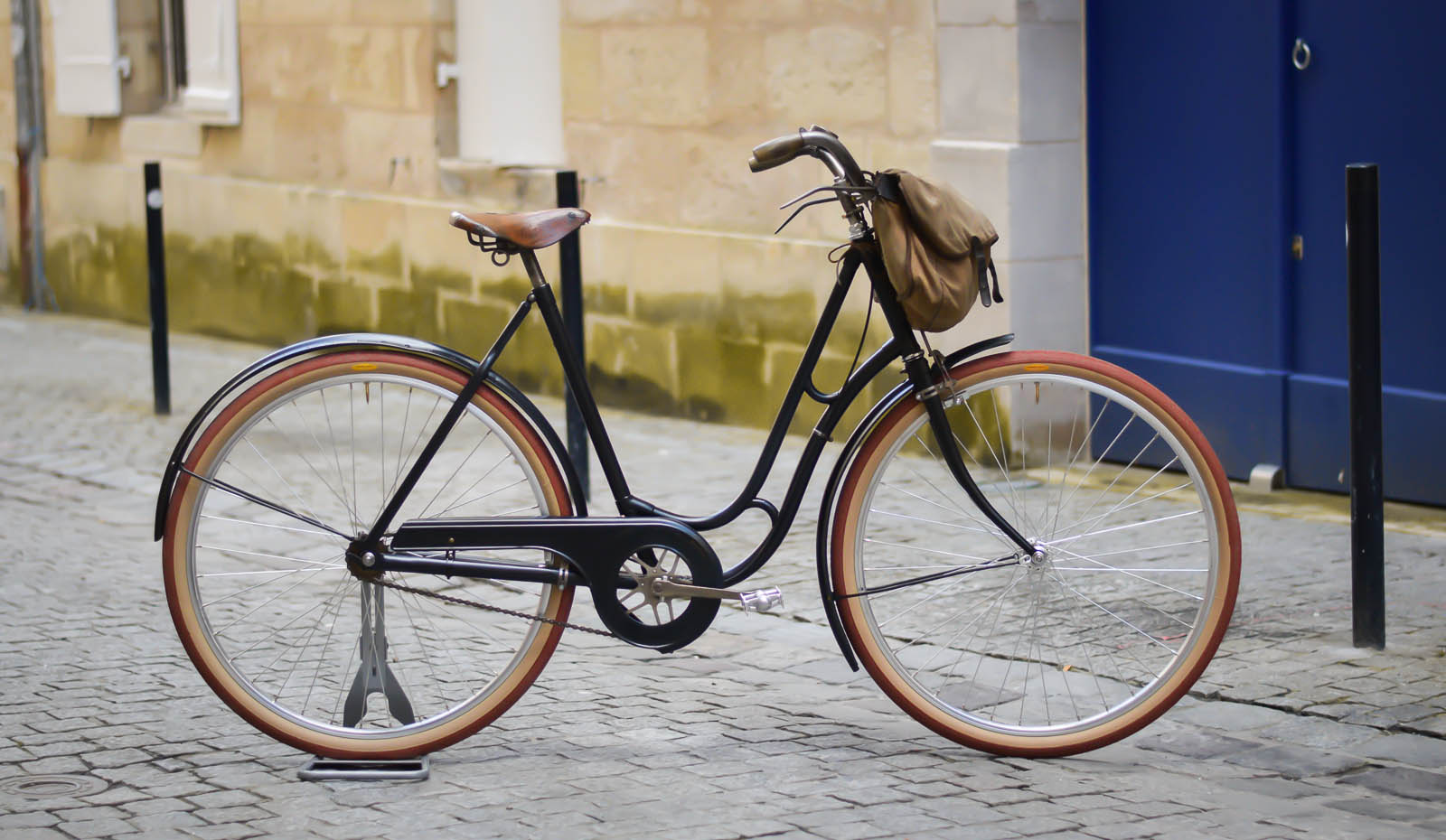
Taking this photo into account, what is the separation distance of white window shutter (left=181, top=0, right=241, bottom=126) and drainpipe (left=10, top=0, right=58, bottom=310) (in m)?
1.95

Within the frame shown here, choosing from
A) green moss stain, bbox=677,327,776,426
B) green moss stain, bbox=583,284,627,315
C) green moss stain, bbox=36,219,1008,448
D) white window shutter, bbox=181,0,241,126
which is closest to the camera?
green moss stain, bbox=36,219,1008,448

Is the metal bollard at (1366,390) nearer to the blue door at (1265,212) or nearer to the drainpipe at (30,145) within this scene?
the blue door at (1265,212)

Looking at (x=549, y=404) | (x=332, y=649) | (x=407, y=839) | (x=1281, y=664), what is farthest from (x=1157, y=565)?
(x=549, y=404)

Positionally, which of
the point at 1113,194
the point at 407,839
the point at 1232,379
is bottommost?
the point at 407,839

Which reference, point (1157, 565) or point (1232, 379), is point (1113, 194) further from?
point (1157, 565)

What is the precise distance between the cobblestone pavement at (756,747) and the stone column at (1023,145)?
5.30 ft

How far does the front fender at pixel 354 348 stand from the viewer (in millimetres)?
3932

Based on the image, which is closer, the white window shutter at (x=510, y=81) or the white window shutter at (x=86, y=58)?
the white window shutter at (x=510, y=81)

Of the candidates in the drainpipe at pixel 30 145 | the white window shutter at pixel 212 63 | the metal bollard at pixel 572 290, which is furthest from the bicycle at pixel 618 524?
the drainpipe at pixel 30 145

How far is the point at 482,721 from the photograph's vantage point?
409 centimetres

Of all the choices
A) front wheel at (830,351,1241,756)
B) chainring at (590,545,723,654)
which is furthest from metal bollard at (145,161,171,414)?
chainring at (590,545,723,654)

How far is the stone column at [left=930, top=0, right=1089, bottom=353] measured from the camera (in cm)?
733

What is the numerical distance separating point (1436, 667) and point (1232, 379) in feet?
8.05

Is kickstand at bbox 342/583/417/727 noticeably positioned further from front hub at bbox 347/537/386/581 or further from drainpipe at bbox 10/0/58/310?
drainpipe at bbox 10/0/58/310
